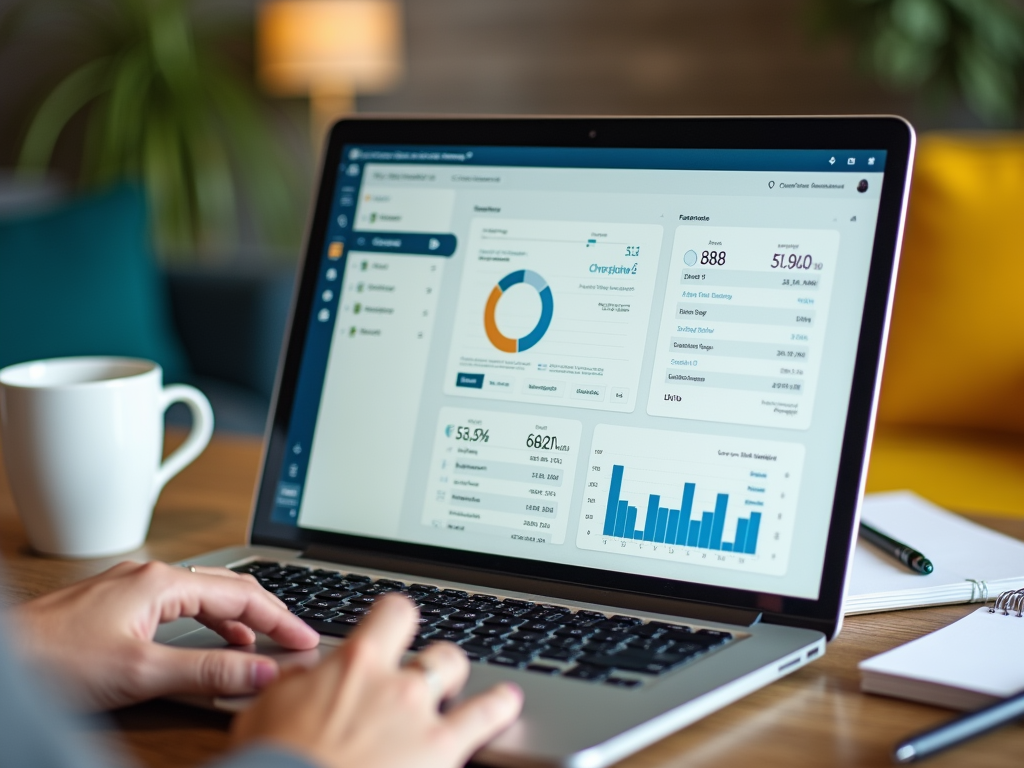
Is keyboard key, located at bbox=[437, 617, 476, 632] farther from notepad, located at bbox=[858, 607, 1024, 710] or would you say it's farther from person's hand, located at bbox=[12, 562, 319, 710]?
notepad, located at bbox=[858, 607, 1024, 710]

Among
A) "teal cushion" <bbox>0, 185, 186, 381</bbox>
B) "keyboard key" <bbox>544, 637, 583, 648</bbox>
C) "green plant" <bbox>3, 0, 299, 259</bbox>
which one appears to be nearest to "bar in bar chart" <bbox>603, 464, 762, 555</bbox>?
"keyboard key" <bbox>544, 637, 583, 648</bbox>

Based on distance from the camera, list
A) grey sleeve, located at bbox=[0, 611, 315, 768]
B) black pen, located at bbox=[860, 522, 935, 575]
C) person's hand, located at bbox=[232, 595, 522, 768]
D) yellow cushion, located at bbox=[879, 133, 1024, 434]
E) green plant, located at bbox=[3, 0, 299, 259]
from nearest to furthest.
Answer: grey sleeve, located at bbox=[0, 611, 315, 768], person's hand, located at bbox=[232, 595, 522, 768], black pen, located at bbox=[860, 522, 935, 575], yellow cushion, located at bbox=[879, 133, 1024, 434], green plant, located at bbox=[3, 0, 299, 259]

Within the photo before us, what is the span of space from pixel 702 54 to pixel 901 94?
633mm

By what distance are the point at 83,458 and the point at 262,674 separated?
1.24ft

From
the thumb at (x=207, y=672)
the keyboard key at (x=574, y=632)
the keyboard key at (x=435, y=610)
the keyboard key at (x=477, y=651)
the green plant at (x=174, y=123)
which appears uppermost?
the green plant at (x=174, y=123)

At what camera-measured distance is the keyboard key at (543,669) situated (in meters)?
0.58

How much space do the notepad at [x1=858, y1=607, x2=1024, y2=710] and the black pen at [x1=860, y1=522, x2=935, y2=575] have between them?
0.12 metres

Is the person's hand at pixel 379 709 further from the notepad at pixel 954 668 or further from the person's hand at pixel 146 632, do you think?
the notepad at pixel 954 668

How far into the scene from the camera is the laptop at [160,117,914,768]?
2.13ft

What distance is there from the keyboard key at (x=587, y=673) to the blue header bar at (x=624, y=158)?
35 cm

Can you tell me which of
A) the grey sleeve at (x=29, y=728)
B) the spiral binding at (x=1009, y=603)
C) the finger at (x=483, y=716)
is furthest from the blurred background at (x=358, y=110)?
the grey sleeve at (x=29, y=728)

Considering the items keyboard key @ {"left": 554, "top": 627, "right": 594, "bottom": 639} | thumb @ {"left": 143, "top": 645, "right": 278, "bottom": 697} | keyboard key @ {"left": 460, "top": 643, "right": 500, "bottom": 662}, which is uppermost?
keyboard key @ {"left": 554, "top": 627, "right": 594, "bottom": 639}

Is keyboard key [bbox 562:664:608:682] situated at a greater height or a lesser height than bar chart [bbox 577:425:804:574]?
lesser

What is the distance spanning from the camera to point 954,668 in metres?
0.58
